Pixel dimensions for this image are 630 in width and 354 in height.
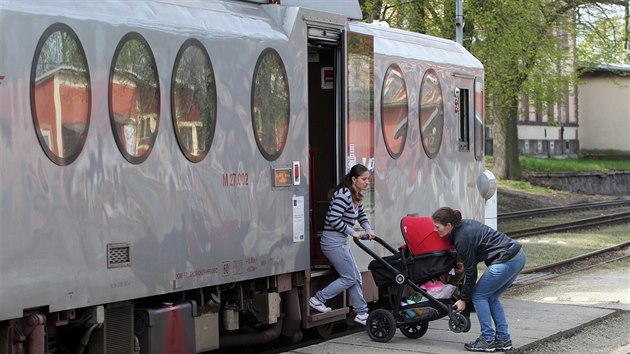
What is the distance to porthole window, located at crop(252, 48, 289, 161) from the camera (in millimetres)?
9734

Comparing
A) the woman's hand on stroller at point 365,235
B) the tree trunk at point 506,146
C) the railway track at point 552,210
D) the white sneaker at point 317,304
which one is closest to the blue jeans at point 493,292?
the woman's hand on stroller at point 365,235

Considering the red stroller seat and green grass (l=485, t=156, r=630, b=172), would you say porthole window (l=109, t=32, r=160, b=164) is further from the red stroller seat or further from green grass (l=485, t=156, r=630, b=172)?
green grass (l=485, t=156, r=630, b=172)

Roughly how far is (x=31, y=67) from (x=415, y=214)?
235 inches

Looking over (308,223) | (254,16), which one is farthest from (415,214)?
(254,16)

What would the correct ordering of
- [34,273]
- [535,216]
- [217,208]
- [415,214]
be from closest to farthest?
[34,273]
[217,208]
[415,214]
[535,216]

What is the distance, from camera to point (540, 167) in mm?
47000

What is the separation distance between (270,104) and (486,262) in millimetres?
2261

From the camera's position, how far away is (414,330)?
1085cm

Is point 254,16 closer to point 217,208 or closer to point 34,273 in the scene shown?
point 217,208

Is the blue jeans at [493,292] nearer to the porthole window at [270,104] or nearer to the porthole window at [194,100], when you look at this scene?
the porthole window at [270,104]

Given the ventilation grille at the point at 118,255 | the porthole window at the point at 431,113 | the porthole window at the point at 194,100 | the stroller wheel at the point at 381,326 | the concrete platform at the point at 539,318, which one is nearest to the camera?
the ventilation grille at the point at 118,255

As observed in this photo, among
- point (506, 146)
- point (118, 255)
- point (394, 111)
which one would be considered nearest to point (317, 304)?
point (394, 111)

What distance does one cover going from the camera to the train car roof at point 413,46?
38.9 feet

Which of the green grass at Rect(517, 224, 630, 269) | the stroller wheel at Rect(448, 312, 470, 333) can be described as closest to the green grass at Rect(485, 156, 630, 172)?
the green grass at Rect(517, 224, 630, 269)
